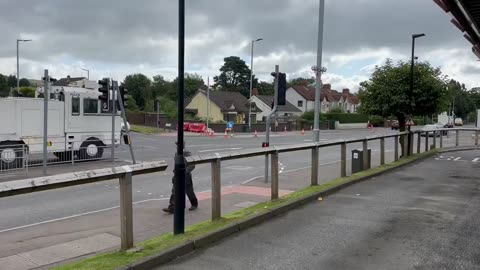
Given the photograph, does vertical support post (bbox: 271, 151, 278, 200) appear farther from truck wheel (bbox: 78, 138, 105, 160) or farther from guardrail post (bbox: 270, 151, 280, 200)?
truck wheel (bbox: 78, 138, 105, 160)

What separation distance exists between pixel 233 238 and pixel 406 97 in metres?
16.1

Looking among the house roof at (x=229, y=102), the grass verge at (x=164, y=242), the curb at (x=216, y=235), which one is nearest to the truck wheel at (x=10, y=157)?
the grass verge at (x=164, y=242)

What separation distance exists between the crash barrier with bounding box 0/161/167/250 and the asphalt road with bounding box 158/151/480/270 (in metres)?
0.73

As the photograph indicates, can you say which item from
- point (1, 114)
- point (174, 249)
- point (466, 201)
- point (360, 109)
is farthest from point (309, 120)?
point (174, 249)

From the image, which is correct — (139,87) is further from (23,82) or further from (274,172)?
(274,172)

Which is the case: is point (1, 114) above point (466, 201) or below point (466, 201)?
above

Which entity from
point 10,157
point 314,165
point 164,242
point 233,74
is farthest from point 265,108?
point 164,242

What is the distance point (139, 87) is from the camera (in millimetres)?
107438

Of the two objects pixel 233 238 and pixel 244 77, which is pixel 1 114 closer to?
pixel 233 238

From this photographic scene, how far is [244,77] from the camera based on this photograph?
12131 cm

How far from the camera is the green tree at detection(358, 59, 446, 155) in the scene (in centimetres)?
2033

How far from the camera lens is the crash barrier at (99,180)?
417 cm

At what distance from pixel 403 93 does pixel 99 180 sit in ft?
58.5

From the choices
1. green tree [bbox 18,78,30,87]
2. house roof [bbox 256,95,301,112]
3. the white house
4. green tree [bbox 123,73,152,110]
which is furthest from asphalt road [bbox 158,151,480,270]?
green tree [bbox 18,78,30,87]
